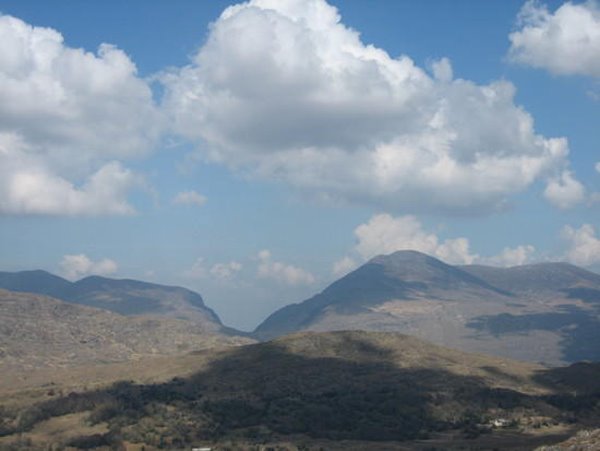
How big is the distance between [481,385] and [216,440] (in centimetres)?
A: 7913

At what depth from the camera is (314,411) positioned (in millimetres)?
133125

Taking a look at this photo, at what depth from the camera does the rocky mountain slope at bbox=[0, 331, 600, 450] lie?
112 metres

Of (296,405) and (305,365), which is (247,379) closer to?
(305,365)

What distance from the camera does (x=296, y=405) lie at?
139 metres

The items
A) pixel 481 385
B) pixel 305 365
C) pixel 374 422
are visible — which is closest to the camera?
pixel 374 422

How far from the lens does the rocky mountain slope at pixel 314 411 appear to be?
366 feet

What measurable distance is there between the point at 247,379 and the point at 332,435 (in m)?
57.7

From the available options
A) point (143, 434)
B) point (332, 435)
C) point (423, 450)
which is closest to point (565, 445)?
point (423, 450)

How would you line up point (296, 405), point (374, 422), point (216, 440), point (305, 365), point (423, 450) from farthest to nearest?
point (305, 365) < point (296, 405) < point (374, 422) < point (216, 440) < point (423, 450)

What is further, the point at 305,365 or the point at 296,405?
the point at 305,365

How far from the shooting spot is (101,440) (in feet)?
352

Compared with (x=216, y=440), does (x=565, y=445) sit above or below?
above

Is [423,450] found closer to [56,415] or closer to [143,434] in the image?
[143,434]

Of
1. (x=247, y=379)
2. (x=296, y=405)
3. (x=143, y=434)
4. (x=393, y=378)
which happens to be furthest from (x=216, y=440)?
(x=393, y=378)
